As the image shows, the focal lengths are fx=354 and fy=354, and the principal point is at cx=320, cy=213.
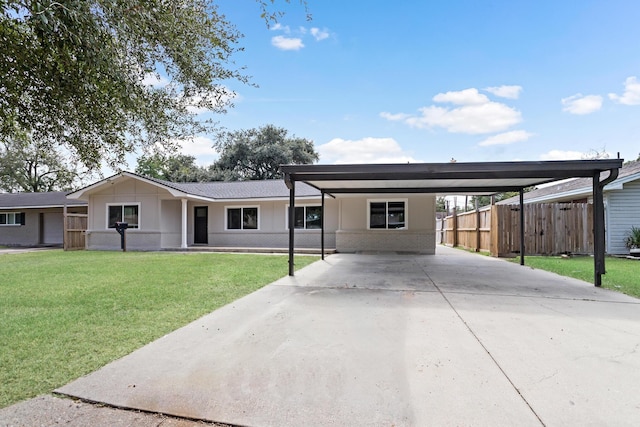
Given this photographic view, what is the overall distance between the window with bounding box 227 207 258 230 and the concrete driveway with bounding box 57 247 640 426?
11.7 meters

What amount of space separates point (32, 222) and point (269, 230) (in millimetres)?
16942

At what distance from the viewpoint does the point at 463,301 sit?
5914 millimetres

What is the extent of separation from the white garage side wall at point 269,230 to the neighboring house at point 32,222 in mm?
10617

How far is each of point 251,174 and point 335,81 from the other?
26052 mm

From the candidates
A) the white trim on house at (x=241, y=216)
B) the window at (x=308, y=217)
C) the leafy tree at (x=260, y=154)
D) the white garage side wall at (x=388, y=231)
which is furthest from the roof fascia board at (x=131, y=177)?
the leafy tree at (x=260, y=154)

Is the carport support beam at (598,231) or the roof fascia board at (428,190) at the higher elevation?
the roof fascia board at (428,190)

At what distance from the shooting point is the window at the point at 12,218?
903 inches

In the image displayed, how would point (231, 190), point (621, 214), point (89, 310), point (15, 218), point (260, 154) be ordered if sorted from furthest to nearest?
point (260, 154) → point (15, 218) → point (231, 190) → point (621, 214) → point (89, 310)

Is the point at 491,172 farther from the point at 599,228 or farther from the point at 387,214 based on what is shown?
the point at 387,214

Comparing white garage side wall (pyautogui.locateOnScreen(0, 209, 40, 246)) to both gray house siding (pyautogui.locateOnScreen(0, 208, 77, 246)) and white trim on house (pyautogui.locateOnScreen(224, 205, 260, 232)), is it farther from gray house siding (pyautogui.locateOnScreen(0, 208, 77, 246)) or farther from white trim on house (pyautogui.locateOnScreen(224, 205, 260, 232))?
white trim on house (pyautogui.locateOnScreen(224, 205, 260, 232))

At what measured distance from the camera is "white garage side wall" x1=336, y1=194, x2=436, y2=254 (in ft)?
48.8

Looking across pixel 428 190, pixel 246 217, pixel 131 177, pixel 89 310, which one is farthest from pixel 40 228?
pixel 428 190

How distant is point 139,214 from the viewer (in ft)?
56.1

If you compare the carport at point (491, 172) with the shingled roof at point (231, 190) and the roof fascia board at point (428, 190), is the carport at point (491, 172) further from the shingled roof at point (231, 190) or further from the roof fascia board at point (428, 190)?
the shingled roof at point (231, 190)
